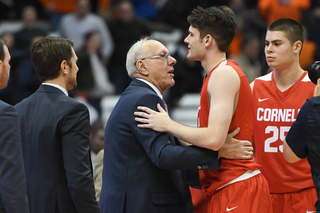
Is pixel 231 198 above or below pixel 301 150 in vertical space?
below

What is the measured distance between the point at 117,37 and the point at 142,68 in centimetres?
619

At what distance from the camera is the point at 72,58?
379 centimetres

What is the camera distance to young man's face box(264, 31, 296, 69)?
14.1 ft

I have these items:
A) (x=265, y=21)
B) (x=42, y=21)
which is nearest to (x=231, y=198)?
(x=265, y=21)

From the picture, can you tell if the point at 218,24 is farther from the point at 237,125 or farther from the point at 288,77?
the point at 288,77

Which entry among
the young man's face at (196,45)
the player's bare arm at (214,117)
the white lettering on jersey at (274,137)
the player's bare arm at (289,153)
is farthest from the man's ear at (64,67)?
the white lettering on jersey at (274,137)

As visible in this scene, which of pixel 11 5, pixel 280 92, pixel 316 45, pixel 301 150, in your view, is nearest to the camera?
pixel 301 150

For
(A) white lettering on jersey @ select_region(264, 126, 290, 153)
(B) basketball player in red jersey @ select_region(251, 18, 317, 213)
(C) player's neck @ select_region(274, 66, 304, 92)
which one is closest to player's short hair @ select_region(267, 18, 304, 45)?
(B) basketball player in red jersey @ select_region(251, 18, 317, 213)

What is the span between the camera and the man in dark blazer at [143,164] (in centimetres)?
344

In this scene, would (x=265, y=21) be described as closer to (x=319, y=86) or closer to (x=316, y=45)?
(x=316, y=45)

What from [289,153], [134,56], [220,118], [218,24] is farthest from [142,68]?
[289,153]

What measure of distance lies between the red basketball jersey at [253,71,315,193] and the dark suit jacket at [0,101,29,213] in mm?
2182

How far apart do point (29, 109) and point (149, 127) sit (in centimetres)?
95

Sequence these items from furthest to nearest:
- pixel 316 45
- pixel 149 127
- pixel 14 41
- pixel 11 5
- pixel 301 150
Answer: pixel 11 5 → pixel 316 45 → pixel 14 41 → pixel 149 127 → pixel 301 150
